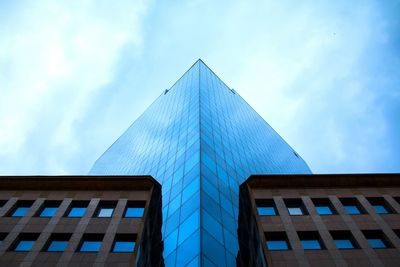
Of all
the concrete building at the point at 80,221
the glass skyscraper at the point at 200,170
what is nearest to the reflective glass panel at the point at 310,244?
the glass skyscraper at the point at 200,170

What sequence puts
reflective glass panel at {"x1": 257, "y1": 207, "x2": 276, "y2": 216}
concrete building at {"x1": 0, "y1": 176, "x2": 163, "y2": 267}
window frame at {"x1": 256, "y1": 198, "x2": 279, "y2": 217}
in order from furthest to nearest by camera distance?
window frame at {"x1": 256, "y1": 198, "x2": 279, "y2": 217} → reflective glass panel at {"x1": 257, "y1": 207, "x2": 276, "y2": 216} → concrete building at {"x1": 0, "y1": 176, "x2": 163, "y2": 267}

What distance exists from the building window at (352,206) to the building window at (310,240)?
4634 mm

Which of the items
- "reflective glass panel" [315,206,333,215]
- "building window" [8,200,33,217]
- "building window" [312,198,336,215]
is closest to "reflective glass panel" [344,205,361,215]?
"building window" [312,198,336,215]

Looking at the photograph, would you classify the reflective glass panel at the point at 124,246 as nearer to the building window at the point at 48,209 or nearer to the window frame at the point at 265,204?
the building window at the point at 48,209

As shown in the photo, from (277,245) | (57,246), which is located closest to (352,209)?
(277,245)

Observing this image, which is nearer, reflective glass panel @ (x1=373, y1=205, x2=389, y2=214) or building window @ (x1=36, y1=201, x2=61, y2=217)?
reflective glass panel @ (x1=373, y1=205, x2=389, y2=214)

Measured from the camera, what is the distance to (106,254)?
934 inches

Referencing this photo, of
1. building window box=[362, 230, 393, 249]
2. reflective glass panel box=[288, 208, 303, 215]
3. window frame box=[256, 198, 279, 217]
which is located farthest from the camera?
window frame box=[256, 198, 279, 217]

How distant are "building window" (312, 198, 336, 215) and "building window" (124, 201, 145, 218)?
1536cm

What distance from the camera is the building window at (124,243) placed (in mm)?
24736

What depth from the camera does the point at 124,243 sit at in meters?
25.4

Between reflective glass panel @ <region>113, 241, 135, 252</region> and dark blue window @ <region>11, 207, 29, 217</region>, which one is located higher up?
dark blue window @ <region>11, 207, 29, 217</region>

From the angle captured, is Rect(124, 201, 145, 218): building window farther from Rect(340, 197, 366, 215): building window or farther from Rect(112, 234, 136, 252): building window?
Rect(340, 197, 366, 215): building window

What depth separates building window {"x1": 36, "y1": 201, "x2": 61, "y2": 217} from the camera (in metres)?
29.2
